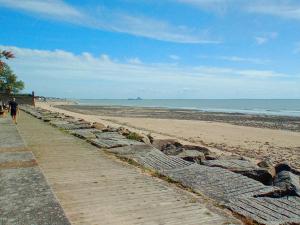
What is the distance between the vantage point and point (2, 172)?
671 centimetres

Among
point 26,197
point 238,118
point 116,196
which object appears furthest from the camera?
point 238,118

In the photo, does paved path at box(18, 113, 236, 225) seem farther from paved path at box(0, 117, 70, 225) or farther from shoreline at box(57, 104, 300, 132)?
shoreline at box(57, 104, 300, 132)

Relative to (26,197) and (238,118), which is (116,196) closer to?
(26,197)

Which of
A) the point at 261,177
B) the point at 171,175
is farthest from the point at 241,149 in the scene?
the point at 171,175

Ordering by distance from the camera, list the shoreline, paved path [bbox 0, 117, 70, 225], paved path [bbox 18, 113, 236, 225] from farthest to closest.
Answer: the shoreline, paved path [bbox 18, 113, 236, 225], paved path [bbox 0, 117, 70, 225]

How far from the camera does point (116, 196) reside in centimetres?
586

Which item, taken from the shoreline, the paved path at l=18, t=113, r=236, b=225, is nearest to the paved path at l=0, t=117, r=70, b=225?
the paved path at l=18, t=113, r=236, b=225

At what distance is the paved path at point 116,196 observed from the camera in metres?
4.86

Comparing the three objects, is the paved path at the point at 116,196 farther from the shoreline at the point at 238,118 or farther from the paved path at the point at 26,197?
the shoreline at the point at 238,118

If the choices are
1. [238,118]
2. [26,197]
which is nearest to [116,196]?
[26,197]

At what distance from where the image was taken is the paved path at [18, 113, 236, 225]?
15.9 ft

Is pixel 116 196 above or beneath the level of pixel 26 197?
beneath

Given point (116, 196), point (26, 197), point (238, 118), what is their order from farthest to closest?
point (238, 118), point (116, 196), point (26, 197)

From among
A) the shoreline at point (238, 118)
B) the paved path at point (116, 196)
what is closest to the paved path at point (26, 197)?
the paved path at point (116, 196)
